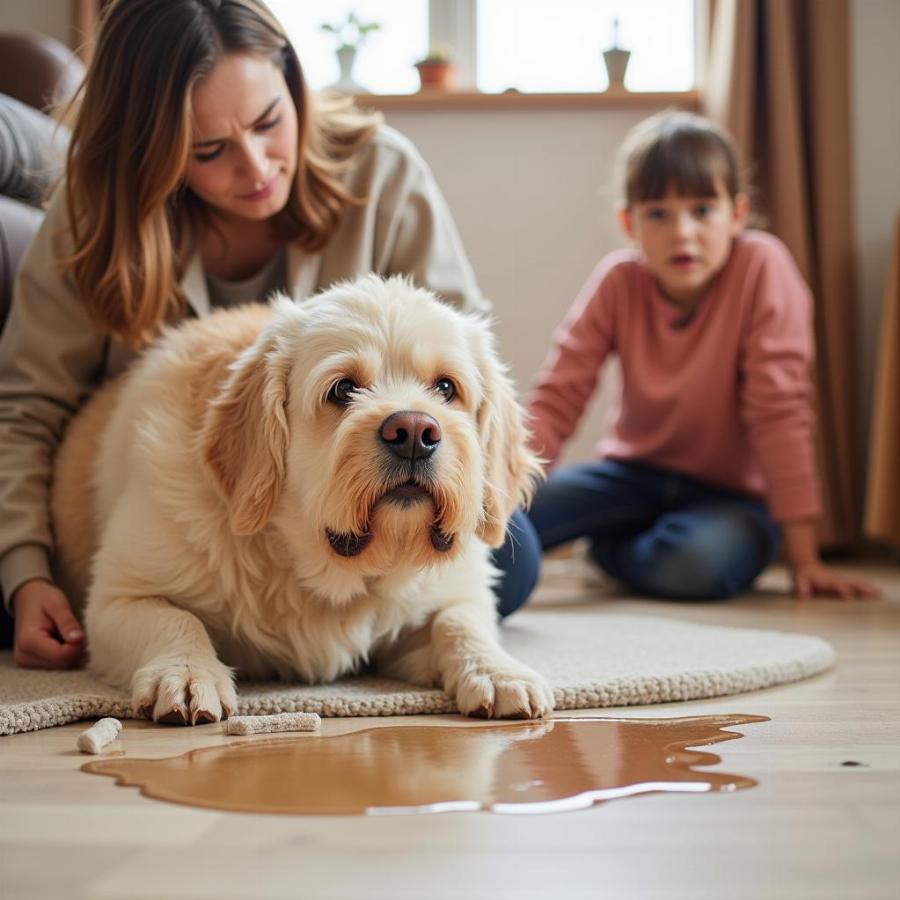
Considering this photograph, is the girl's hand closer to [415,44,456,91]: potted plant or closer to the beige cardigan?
the beige cardigan

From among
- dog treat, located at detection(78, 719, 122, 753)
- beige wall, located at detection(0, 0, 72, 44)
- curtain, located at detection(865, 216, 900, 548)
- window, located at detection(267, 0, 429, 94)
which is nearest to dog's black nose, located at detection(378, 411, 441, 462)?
dog treat, located at detection(78, 719, 122, 753)

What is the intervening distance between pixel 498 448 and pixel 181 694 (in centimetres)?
55

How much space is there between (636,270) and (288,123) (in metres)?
1.32

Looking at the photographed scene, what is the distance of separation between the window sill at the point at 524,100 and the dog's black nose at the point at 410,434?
2.74 meters

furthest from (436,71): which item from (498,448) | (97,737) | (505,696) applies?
(97,737)

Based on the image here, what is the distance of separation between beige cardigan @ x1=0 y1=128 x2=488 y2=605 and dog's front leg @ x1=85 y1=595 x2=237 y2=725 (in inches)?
14.0

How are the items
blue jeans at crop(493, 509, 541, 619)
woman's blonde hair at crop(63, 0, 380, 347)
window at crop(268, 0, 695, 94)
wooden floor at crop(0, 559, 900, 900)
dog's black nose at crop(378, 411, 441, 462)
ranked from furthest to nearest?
window at crop(268, 0, 695, 94) → blue jeans at crop(493, 509, 541, 619) → woman's blonde hair at crop(63, 0, 380, 347) → dog's black nose at crop(378, 411, 441, 462) → wooden floor at crop(0, 559, 900, 900)

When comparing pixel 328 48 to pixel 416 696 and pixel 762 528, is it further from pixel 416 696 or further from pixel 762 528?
pixel 416 696

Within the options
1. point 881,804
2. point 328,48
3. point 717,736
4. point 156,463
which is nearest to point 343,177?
point 156,463

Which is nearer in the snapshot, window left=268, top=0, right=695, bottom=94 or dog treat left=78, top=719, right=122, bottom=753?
dog treat left=78, top=719, right=122, bottom=753

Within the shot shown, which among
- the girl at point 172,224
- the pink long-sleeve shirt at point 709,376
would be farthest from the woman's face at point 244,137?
the pink long-sleeve shirt at point 709,376

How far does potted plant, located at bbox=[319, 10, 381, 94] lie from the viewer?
411 centimetres

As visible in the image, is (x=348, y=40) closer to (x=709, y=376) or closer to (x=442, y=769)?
(x=709, y=376)

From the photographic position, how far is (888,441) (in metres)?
3.48
